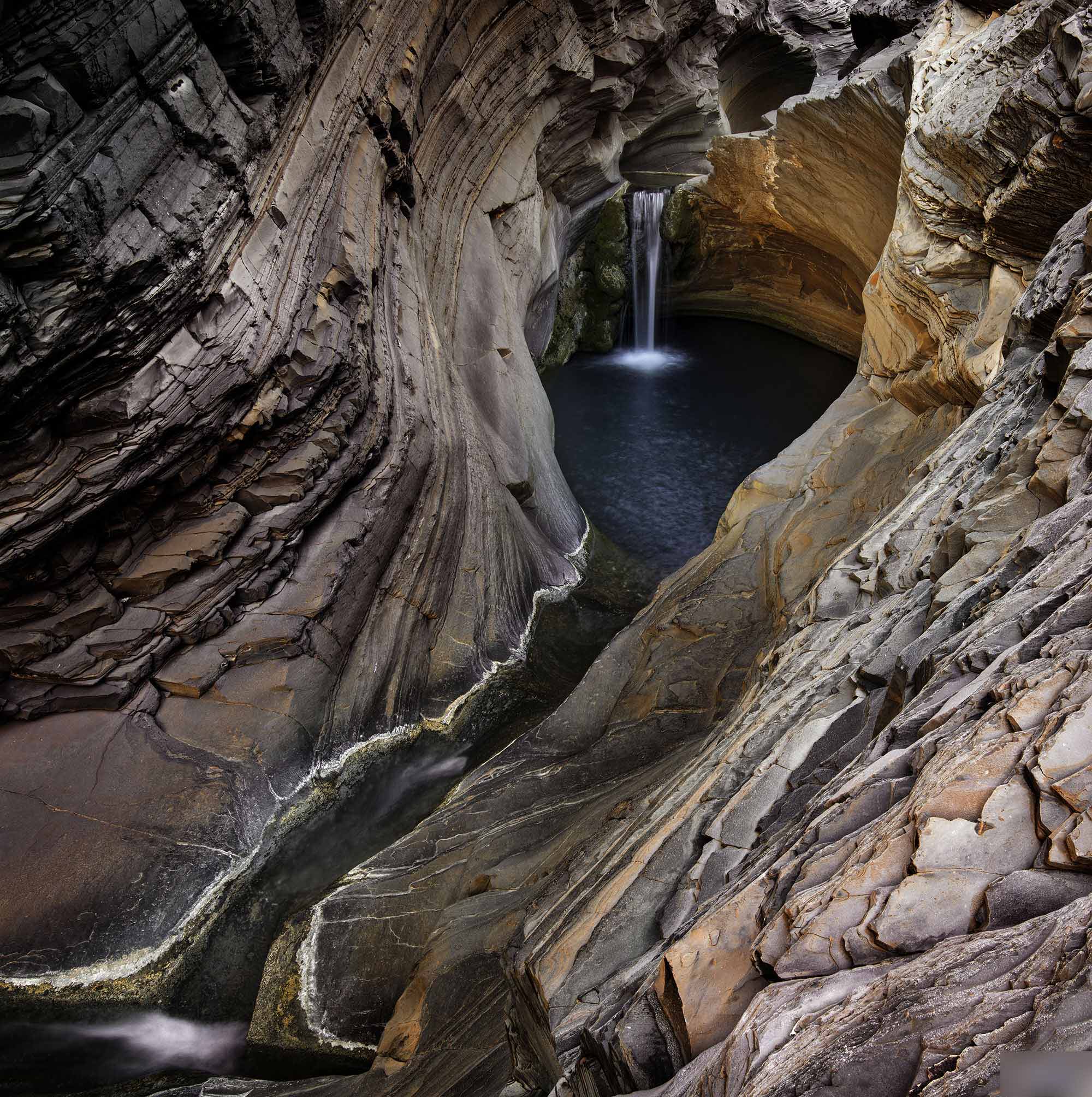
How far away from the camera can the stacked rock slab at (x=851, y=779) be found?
76.7 inches

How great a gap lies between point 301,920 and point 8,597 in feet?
10.9

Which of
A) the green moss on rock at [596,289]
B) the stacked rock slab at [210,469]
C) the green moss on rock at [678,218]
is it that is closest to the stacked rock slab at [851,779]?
the stacked rock slab at [210,469]

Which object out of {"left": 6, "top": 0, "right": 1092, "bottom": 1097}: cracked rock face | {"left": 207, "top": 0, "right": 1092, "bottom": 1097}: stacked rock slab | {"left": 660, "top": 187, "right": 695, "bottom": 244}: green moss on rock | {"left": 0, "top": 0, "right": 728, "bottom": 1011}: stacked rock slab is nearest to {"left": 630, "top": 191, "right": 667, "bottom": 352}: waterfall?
{"left": 660, "top": 187, "right": 695, "bottom": 244}: green moss on rock

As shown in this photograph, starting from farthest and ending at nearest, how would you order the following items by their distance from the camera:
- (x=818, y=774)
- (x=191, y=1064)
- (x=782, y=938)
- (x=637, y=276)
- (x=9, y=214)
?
1. (x=637, y=276)
2. (x=191, y=1064)
3. (x=9, y=214)
4. (x=818, y=774)
5. (x=782, y=938)

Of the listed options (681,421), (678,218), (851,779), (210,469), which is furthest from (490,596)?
(678,218)

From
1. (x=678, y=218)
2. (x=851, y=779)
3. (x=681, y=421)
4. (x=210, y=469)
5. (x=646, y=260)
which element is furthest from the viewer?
(x=646, y=260)

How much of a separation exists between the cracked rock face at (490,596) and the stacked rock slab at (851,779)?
0.02m

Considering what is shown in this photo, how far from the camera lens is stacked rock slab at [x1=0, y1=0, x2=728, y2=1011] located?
5.45m

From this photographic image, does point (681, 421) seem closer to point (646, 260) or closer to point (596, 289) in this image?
point (596, 289)

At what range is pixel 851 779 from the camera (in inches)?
113

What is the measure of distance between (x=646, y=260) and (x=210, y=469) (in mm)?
12663

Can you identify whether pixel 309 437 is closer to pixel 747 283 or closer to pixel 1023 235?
pixel 1023 235

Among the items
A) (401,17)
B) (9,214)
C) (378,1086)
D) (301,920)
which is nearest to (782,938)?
(378,1086)

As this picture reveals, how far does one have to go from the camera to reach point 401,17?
8.75 metres
